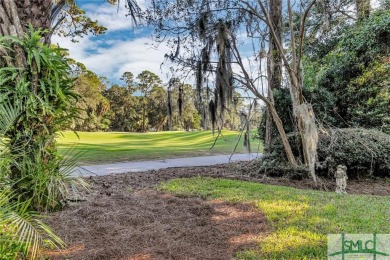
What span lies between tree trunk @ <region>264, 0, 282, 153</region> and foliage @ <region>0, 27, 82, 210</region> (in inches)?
202

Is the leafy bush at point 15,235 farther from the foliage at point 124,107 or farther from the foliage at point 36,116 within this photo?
the foliage at point 124,107

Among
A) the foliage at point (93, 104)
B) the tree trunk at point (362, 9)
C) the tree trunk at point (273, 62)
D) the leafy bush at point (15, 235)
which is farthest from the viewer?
the foliage at point (93, 104)

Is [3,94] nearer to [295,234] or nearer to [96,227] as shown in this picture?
[96,227]

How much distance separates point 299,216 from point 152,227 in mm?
1778

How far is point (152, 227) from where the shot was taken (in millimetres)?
3219

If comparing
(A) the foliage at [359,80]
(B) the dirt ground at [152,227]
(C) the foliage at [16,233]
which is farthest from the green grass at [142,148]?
(A) the foliage at [359,80]

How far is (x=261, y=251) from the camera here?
98.2 inches

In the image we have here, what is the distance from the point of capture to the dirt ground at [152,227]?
2617mm

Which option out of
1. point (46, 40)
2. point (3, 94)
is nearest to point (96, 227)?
point (3, 94)

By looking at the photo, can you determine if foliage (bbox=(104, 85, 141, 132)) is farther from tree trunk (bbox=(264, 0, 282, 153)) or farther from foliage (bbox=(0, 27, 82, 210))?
foliage (bbox=(0, 27, 82, 210))

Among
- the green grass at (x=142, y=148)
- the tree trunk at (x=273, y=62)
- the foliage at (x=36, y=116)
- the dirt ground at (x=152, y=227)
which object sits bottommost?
the green grass at (x=142, y=148)

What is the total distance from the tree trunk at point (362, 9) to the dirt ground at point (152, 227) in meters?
8.53

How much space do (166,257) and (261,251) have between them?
2.85 feet

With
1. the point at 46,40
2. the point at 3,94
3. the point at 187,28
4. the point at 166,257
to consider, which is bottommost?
the point at 166,257
